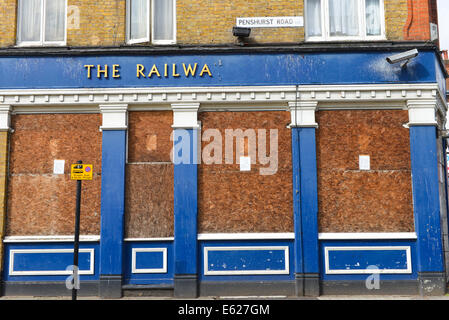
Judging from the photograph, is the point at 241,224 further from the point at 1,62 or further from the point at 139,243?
the point at 1,62

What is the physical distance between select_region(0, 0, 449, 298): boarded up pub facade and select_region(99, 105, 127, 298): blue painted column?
0.09ft

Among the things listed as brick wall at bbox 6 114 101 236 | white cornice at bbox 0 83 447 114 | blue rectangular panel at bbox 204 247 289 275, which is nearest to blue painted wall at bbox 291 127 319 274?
blue rectangular panel at bbox 204 247 289 275

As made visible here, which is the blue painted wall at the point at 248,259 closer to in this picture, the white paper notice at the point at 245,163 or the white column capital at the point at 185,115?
the white paper notice at the point at 245,163

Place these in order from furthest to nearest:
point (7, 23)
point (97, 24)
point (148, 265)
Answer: point (7, 23), point (97, 24), point (148, 265)

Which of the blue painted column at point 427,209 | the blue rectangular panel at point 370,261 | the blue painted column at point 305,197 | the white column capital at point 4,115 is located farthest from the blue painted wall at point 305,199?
the white column capital at point 4,115

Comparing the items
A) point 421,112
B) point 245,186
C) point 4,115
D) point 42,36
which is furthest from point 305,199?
point 42,36

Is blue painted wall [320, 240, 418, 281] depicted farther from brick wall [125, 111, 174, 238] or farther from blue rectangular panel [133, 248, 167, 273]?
brick wall [125, 111, 174, 238]

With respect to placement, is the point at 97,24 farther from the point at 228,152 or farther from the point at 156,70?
the point at 228,152

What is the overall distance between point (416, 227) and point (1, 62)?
31.3 feet

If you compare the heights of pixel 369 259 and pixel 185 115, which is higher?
pixel 185 115

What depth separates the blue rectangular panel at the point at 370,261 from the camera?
29.0 ft

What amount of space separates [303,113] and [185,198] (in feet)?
10.1

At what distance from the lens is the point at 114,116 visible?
30.5ft

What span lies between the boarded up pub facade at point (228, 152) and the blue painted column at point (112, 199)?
0.09 feet
